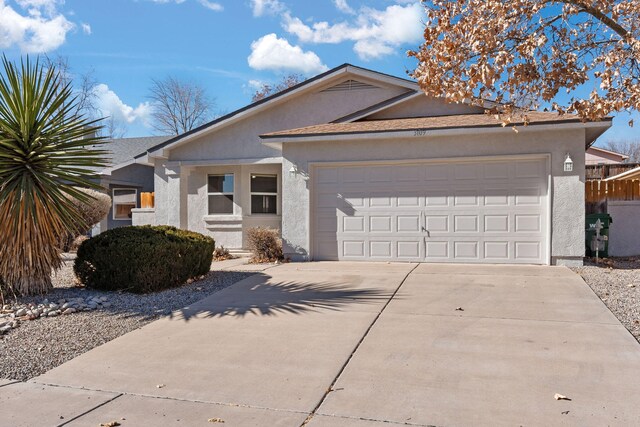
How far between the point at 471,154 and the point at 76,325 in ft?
27.5

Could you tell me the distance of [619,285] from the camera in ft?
27.6

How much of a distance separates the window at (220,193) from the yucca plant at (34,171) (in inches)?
277

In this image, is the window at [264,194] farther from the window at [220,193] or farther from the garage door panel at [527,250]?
the garage door panel at [527,250]

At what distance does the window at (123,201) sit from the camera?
71.3ft

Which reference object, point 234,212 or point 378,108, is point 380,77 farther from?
point 234,212

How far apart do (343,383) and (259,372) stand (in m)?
0.86

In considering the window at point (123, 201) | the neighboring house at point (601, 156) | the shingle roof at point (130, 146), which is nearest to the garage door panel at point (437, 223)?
the window at point (123, 201)

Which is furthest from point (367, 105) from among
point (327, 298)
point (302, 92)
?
point (327, 298)

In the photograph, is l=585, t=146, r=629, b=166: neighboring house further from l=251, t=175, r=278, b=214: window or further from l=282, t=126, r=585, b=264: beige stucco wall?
l=251, t=175, r=278, b=214: window

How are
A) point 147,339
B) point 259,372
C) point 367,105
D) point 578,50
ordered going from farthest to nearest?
point 367,105
point 578,50
point 147,339
point 259,372

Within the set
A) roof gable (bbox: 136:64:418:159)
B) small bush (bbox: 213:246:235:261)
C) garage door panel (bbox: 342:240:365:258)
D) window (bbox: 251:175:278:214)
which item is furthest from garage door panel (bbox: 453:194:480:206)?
small bush (bbox: 213:246:235:261)

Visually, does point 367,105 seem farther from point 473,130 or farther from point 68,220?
point 68,220

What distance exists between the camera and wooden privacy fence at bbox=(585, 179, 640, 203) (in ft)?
44.0

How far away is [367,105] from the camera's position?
13.9 m
